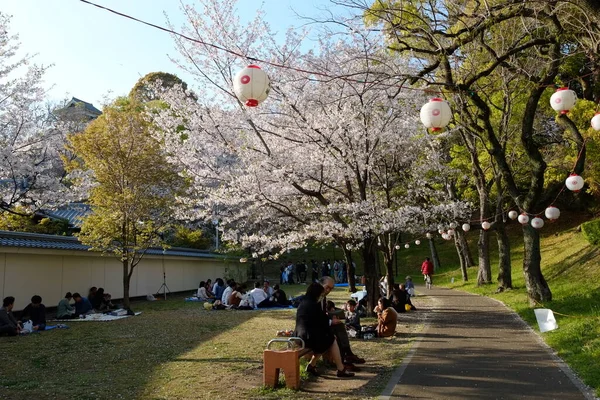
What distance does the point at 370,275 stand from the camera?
44.8ft

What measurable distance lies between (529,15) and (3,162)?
17993 millimetres

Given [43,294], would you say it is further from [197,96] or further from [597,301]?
[597,301]

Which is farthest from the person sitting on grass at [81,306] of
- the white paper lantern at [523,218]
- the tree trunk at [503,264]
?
the tree trunk at [503,264]

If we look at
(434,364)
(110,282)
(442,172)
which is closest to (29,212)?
(110,282)

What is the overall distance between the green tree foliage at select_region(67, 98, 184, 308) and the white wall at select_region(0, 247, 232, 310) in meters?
1.88

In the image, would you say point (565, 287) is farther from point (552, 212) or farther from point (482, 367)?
point (482, 367)

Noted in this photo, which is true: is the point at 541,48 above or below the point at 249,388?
above

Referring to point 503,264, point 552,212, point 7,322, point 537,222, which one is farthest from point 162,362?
point 503,264

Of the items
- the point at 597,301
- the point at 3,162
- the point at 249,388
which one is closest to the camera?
the point at 249,388

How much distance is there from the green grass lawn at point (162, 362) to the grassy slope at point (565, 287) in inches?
106

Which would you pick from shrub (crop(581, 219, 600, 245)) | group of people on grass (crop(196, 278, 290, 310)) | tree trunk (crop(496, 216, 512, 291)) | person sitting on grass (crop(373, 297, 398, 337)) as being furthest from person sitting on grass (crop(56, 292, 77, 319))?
shrub (crop(581, 219, 600, 245))

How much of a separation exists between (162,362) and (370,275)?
21.8 ft

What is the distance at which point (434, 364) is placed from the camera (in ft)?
25.6

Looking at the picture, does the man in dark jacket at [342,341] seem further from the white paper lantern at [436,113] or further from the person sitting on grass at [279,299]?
the person sitting on grass at [279,299]
